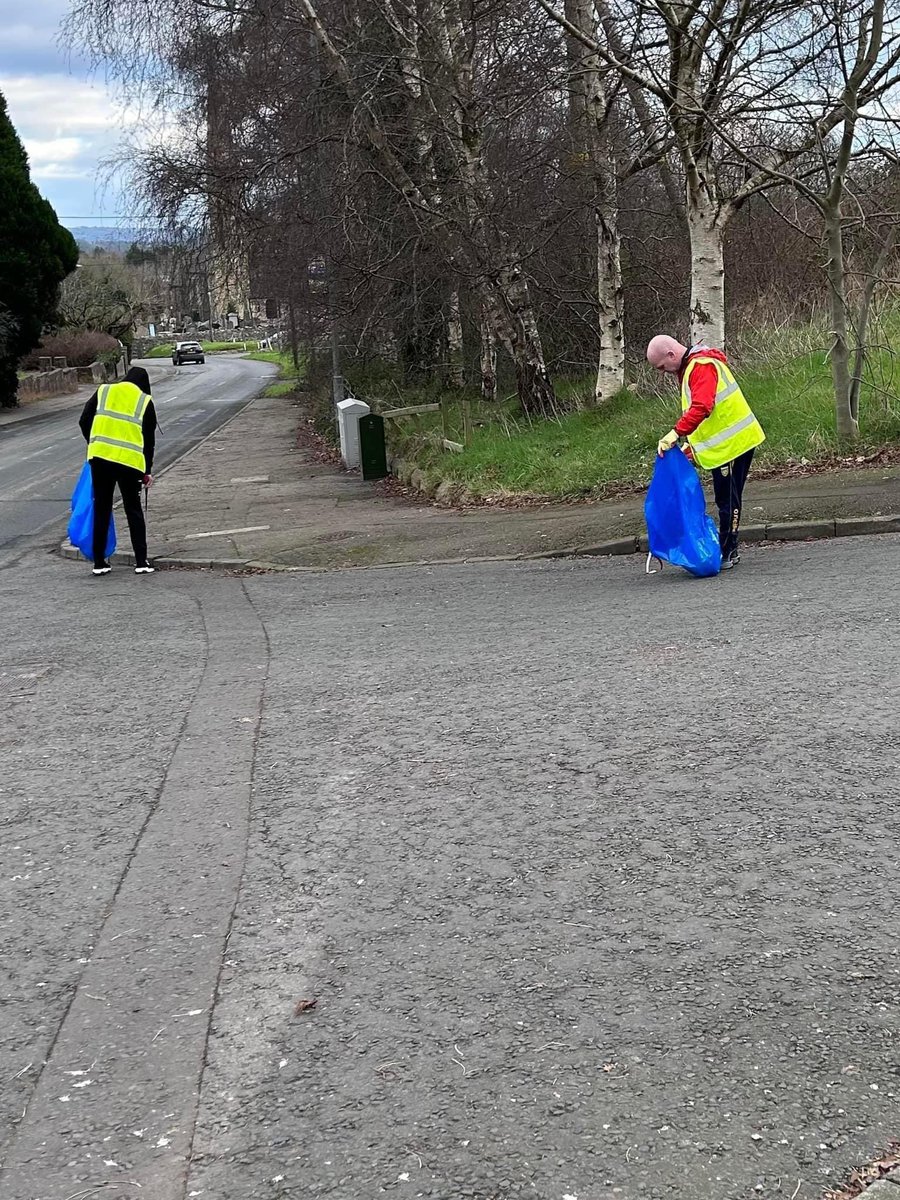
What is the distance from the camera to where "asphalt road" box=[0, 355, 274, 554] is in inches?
722

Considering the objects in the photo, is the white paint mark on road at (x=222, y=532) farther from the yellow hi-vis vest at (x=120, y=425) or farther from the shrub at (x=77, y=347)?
the shrub at (x=77, y=347)

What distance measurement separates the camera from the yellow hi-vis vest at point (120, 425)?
12050 mm

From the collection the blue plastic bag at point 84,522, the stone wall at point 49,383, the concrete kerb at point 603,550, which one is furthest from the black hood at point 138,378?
the stone wall at point 49,383

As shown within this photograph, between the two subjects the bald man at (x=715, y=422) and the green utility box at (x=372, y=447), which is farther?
the green utility box at (x=372, y=447)

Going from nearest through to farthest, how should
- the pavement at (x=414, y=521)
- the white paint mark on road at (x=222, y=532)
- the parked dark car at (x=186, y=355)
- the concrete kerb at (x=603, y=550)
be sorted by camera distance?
1. the concrete kerb at (x=603, y=550)
2. the pavement at (x=414, y=521)
3. the white paint mark on road at (x=222, y=532)
4. the parked dark car at (x=186, y=355)

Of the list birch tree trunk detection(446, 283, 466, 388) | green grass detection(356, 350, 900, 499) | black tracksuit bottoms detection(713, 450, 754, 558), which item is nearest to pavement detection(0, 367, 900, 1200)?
black tracksuit bottoms detection(713, 450, 754, 558)

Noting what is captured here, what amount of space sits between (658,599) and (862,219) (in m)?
5.47

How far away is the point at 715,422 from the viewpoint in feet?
30.7

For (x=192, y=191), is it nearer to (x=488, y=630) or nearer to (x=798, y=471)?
(x=798, y=471)

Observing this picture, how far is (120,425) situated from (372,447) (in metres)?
7.14

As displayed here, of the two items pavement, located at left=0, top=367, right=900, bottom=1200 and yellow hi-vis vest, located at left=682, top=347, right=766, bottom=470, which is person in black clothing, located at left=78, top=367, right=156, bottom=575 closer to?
pavement, located at left=0, top=367, right=900, bottom=1200

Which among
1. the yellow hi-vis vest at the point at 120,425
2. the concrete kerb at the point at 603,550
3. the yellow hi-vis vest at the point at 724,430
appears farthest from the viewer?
the yellow hi-vis vest at the point at 120,425

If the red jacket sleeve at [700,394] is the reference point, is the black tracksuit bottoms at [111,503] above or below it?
below

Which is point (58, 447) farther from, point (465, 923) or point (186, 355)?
point (186, 355)
